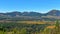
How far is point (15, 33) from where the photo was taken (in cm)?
4534

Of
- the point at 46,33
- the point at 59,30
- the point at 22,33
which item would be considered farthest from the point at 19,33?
the point at 59,30

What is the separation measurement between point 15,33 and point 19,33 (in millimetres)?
1286

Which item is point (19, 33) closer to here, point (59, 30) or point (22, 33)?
point (22, 33)

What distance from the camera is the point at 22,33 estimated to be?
147 feet

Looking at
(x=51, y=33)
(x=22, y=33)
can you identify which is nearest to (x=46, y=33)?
(x=51, y=33)

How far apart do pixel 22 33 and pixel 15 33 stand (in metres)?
2.03

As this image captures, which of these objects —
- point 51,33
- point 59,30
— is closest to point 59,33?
point 59,30

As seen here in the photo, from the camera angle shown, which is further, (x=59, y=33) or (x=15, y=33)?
(x=15, y=33)

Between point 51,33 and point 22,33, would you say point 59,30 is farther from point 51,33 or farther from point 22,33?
point 22,33

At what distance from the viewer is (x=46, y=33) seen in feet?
145

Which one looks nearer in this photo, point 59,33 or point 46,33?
point 59,33

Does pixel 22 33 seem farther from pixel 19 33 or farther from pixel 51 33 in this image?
pixel 51 33

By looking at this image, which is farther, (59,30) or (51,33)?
(51,33)

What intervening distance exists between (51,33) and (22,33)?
8.34 metres
